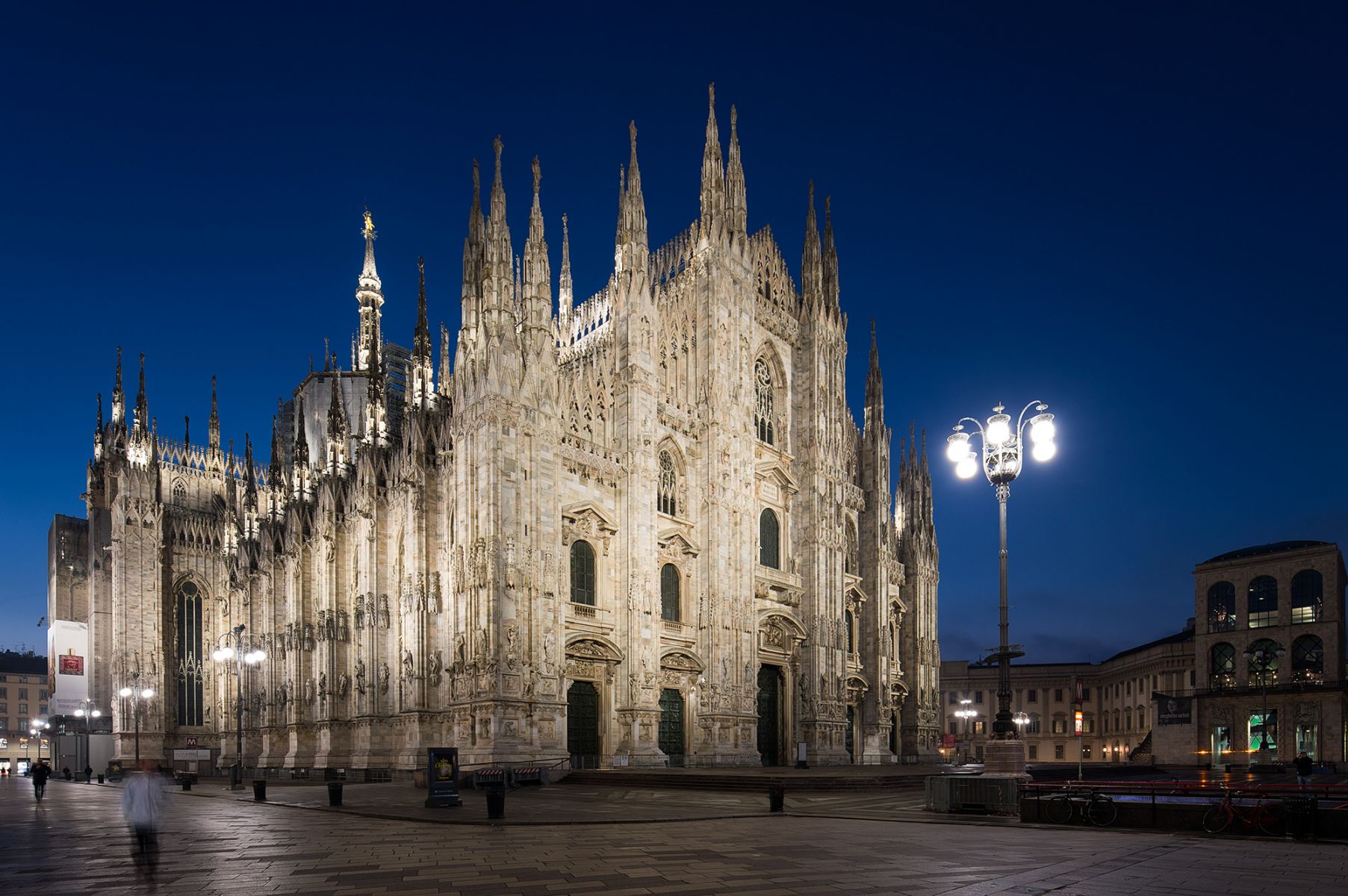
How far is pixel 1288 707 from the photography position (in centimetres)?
6988

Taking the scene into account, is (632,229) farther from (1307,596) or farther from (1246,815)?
(1307,596)

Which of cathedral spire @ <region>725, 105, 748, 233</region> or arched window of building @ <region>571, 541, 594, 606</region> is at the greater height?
cathedral spire @ <region>725, 105, 748, 233</region>

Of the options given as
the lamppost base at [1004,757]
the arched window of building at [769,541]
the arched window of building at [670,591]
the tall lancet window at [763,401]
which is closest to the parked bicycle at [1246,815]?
the lamppost base at [1004,757]

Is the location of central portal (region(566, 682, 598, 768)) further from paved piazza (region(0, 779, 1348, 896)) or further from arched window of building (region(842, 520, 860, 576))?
arched window of building (region(842, 520, 860, 576))

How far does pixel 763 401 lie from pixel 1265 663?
47.0 meters

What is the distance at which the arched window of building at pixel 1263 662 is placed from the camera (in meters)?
71.9

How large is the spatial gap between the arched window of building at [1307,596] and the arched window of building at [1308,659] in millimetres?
1436

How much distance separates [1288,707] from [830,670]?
1619 inches

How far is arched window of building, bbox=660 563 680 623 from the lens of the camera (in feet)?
143

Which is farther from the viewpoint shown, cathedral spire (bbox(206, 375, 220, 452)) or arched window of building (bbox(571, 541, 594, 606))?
cathedral spire (bbox(206, 375, 220, 452))

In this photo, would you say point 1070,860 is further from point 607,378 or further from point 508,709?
point 607,378

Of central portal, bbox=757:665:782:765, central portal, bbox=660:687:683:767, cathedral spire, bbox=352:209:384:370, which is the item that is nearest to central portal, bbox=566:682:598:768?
central portal, bbox=660:687:683:767

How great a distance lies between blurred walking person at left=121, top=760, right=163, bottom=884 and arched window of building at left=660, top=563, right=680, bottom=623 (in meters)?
29.6

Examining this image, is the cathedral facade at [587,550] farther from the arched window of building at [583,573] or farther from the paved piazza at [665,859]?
the paved piazza at [665,859]
